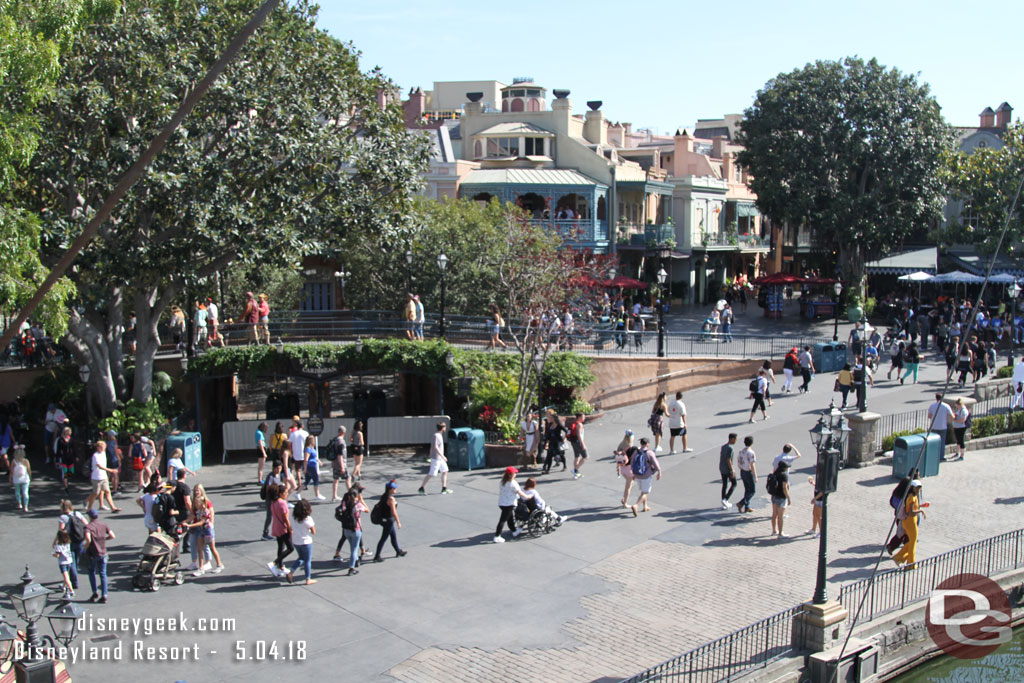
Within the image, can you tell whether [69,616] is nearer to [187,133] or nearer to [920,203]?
[187,133]

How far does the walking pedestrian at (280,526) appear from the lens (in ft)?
44.5

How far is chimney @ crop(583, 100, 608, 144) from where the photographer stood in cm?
4919

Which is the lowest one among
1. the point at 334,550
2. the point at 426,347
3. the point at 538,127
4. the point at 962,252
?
the point at 334,550

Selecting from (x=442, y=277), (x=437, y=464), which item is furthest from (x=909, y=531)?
(x=442, y=277)

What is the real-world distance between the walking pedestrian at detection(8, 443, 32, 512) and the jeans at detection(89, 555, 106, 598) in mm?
5416

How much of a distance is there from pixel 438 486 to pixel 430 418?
378 centimetres

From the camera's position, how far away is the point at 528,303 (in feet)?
81.6

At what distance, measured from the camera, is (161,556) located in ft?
44.2

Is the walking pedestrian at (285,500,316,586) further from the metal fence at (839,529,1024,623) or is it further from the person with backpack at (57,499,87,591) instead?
the metal fence at (839,529,1024,623)

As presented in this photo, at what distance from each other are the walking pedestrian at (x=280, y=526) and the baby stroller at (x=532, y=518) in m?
3.79

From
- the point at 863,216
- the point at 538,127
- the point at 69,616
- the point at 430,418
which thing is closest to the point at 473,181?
the point at 538,127

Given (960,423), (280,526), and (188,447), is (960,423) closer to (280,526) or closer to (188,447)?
(280,526)

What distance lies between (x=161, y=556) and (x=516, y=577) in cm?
509

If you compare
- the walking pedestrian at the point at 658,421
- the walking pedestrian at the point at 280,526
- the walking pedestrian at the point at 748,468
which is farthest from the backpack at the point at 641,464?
the walking pedestrian at the point at 280,526
